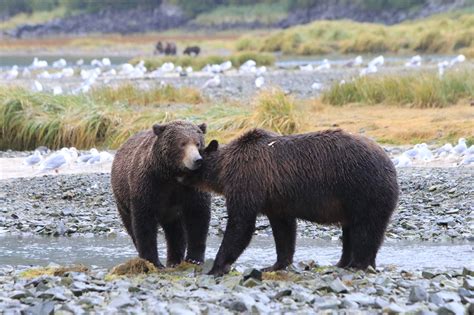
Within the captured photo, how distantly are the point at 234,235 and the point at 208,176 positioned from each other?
0.59 metres

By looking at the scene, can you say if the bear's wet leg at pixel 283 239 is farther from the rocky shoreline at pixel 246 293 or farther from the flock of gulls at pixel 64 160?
the flock of gulls at pixel 64 160

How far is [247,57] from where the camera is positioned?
47.4 m

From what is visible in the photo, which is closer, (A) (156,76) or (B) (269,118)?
(B) (269,118)

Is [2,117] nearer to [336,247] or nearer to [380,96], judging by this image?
[380,96]

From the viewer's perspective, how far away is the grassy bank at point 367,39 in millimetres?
52844

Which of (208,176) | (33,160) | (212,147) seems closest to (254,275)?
(208,176)

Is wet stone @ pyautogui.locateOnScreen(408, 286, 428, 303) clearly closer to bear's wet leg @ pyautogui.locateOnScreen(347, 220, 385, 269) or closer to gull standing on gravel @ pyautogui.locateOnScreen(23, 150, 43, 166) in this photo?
bear's wet leg @ pyautogui.locateOnScreen(347, 220, 385, 269)

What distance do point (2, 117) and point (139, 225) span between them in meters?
12.2

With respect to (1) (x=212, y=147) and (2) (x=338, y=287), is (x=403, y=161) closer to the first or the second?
(1) (x=212, y=147)

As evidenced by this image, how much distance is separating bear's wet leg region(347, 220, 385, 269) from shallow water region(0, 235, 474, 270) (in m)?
0.67

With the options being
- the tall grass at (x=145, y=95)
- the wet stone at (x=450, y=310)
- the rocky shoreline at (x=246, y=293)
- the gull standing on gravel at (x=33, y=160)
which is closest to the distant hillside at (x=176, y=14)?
the tall grass at (x=145, y=95)

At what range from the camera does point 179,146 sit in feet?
30.2

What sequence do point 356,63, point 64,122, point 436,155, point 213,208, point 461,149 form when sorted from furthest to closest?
point 356,63 < point 64,122 < point 436,155 < point 461,149 < point 213,208

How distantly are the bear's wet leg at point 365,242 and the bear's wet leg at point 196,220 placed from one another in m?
1.34
